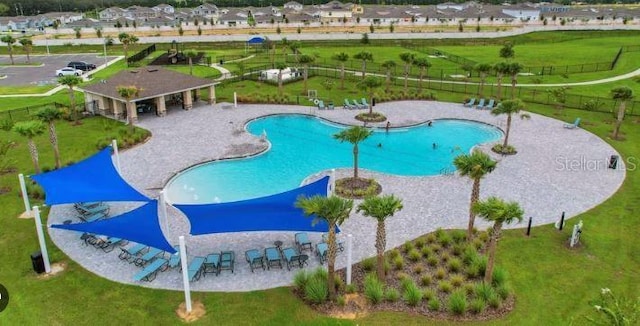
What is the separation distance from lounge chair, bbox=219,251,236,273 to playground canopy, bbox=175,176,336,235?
1.41m

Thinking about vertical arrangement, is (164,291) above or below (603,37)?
below

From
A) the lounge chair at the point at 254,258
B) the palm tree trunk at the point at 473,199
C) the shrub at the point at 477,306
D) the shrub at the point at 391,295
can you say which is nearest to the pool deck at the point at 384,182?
the lounge chair at the point at 254,258

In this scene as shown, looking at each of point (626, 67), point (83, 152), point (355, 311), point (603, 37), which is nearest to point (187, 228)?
point (355, 311)

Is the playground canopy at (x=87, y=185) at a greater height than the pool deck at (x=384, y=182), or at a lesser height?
greater

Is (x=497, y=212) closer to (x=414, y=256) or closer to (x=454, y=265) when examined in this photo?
(x=454, y=265)

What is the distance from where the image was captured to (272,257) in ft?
56.4

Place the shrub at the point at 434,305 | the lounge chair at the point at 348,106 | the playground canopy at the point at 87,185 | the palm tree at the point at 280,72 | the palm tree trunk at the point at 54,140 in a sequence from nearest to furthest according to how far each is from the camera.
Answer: the shrub at the point at 434,305 → the playground canopy at the point at 87,185 → the palm tree trunk at the point at 54,140 → the lounge chair at the point at 348,106 → the palm tree at the point at 280,72

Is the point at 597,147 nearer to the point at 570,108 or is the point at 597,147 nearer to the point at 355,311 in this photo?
the point at 570,108

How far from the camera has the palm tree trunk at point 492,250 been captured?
14828 mm

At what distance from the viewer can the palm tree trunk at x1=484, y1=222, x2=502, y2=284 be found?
48.6ft

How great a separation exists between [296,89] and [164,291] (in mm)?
34862

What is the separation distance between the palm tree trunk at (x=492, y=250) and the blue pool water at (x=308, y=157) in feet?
39.6

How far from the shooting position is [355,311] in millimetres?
14766

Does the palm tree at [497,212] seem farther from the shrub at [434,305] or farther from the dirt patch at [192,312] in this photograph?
the dirt patch at [192,312]
